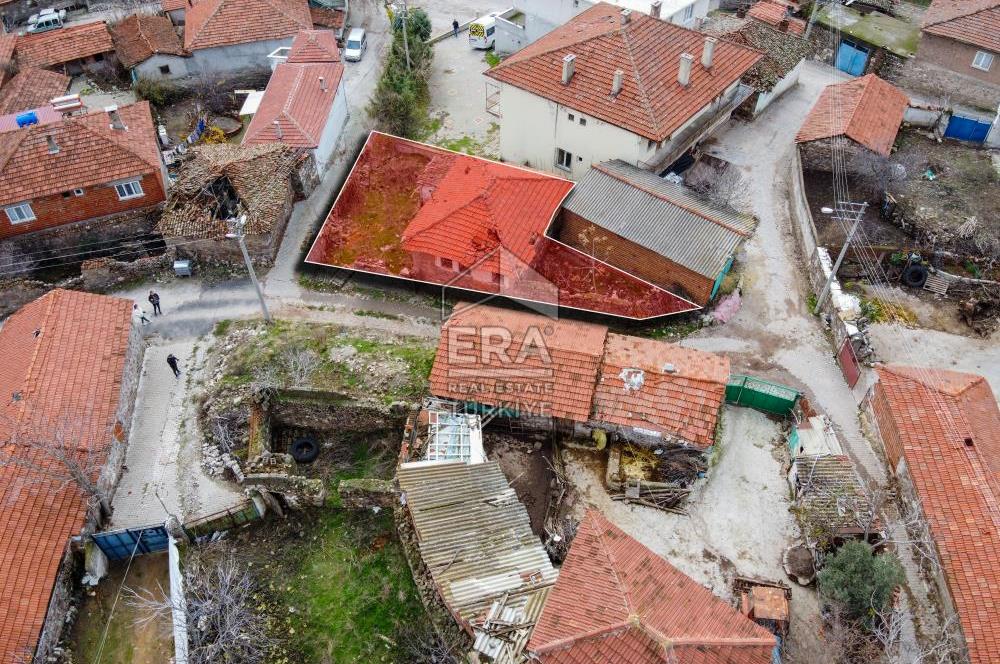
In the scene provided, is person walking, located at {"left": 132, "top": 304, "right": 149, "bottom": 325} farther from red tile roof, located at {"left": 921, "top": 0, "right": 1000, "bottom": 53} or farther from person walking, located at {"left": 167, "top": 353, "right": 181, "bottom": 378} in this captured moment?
red tile roof, located at {"left": 921, "top": 0, "right": 1000, "bottom": 53}

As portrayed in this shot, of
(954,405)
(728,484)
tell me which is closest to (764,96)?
(954,405)

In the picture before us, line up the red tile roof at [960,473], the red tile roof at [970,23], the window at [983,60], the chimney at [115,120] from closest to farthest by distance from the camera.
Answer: the red tile roof at [960,473]
the chimney at [115,120]
the red tile roof at [970,23]
the window at [983,60]

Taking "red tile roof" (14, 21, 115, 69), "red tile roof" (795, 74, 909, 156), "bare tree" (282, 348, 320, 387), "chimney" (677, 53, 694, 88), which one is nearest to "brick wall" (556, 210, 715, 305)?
"chimney" (677, 53, 694, 88)

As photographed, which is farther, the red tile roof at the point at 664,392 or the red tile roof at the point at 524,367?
the red tile roof at the point at 524,367

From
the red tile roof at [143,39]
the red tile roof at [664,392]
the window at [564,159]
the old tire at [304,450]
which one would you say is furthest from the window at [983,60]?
the red tile roof at [143,39]

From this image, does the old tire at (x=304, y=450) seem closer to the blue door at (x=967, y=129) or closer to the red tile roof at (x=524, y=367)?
the red tile roof at (x=524, y=367)

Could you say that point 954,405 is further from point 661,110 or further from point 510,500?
point 661,110

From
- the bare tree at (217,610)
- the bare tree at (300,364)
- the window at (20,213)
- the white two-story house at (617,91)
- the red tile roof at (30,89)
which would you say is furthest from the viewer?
the red tile roof at (30,89)
